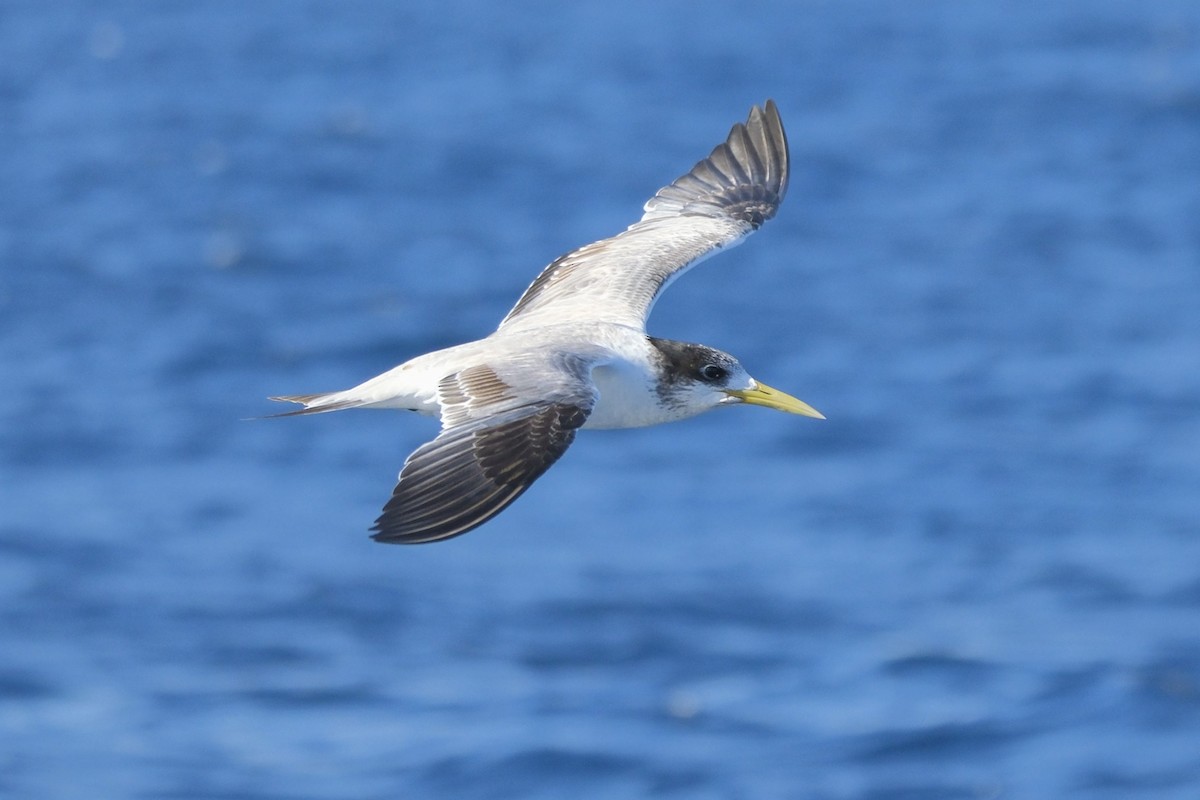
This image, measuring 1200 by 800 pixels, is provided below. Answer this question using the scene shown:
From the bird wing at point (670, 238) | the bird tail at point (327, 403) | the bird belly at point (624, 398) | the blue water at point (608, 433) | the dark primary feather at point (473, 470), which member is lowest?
the dark primary feather at point (473, 470)

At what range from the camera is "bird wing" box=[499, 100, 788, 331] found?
45.2ft

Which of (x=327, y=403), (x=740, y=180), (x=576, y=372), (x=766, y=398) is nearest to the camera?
(x=576, y=372)

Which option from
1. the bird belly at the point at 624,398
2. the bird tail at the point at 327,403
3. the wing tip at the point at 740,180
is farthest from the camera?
the wing tip at the point at 740,180

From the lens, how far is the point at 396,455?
3105 cm

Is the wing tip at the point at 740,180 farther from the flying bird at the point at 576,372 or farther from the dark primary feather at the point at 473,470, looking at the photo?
the dark primary feather at the point at 473,470

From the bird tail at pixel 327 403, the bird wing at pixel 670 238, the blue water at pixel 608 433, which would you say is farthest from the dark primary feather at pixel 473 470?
the blue water at pixel 608 433

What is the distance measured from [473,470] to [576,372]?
1224 millimetres

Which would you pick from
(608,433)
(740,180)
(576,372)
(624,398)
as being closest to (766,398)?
(624,398)

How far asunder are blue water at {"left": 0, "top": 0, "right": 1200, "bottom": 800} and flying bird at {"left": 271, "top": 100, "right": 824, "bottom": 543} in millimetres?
11439

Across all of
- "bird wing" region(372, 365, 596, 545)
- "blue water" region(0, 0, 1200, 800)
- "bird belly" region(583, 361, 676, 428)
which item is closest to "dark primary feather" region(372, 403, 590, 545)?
"bird wing" region(372, 365, 596, 545)

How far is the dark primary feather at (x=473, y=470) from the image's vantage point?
33.3 ft

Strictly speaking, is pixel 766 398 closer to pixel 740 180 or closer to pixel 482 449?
pixel 482 449

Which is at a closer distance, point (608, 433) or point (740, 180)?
point (740, 180)

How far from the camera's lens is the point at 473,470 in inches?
420
